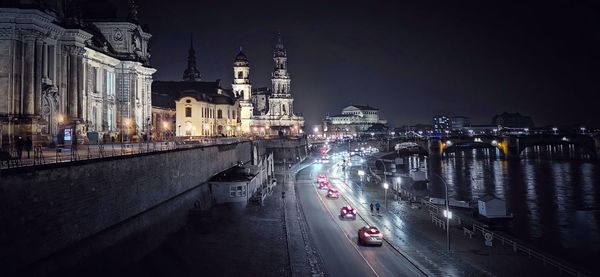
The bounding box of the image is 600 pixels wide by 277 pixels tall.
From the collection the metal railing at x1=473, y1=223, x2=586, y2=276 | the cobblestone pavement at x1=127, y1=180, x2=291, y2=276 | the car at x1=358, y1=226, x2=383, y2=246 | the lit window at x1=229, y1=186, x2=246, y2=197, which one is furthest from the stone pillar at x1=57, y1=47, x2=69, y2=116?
the metal railing at x1=473, y1=223, x2=586, y2=276

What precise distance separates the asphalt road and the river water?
14380mm

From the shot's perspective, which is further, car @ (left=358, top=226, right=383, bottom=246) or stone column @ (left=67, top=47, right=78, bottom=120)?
stone column @ (left=67, top=47, right=78, bottom=120)

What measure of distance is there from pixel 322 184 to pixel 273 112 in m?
83.6

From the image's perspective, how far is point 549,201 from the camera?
59469mm

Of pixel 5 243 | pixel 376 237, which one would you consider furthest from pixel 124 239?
pixel 376 237

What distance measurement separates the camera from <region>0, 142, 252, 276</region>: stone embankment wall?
53.7 feet

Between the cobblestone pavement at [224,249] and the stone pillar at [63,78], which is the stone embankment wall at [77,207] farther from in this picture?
the stone pillar at [63,78]

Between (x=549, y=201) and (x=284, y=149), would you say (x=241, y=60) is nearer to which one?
(x=284, y=149)

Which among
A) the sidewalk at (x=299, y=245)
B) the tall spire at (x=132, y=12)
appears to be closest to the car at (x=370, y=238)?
the sidewalk at (x=299, y=245)

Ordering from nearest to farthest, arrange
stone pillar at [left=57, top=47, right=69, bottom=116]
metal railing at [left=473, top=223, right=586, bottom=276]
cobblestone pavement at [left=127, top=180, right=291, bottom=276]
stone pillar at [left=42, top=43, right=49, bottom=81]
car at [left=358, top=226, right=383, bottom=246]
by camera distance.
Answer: metal railing at [left=473, top=223, right=586, bottom=276], cobblestone pavement at [left=127, top=180, right=291, bottom=276], car at [left=358, top=226, right=383, bottom=246], stone pillar at [left=42, top=43, right=49, bottom=81], stone pillar at [left=57, top=47, right=69, bottom=116]

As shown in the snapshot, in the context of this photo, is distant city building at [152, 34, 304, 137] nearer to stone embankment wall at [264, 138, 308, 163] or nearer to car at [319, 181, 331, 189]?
stone embankment wall at [264, 138, 308, 163]

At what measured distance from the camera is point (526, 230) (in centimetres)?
4119

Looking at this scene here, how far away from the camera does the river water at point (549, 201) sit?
36.2 metres

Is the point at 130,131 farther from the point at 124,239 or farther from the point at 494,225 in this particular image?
the point at 494,225
